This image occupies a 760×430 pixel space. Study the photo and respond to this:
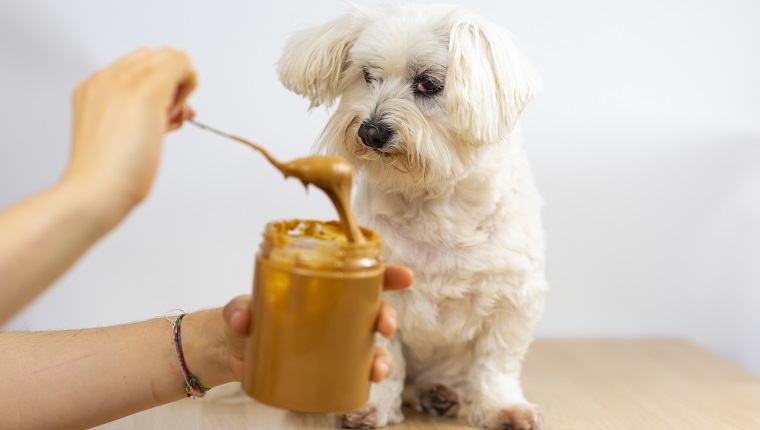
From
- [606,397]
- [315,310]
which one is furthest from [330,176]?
[606,397]

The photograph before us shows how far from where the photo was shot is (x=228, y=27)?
221 cm

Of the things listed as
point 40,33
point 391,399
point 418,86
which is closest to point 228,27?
point 40,33

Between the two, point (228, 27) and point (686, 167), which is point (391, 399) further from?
point (686, 167)

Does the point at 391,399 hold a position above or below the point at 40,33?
below

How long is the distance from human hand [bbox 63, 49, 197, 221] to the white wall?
1.43 meters

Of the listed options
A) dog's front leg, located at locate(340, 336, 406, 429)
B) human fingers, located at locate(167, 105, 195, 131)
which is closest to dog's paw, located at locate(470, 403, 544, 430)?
dog's front leg, located at locate(340, 336, 406, 429)

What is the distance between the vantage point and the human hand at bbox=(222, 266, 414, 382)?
35.8 inches

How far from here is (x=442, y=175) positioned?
1533 mm

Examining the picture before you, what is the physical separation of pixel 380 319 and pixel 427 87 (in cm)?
75

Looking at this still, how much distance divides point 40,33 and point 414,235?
1.12 metres

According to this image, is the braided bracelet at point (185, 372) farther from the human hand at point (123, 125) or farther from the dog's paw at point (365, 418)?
the human hand at point (123, 125)

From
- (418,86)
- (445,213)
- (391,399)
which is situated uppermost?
(418,86)

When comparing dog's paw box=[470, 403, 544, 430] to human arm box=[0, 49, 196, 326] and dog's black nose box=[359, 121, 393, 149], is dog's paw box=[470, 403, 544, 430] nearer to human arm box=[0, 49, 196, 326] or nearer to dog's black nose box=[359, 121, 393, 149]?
dog's black nose box=[359, 121, 393, 149]

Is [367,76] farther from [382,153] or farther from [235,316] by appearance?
[235,316]
